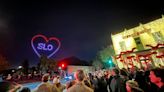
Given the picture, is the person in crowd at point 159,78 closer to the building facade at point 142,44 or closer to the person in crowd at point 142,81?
the person in crowd at point 142,81

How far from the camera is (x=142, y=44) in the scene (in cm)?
2444

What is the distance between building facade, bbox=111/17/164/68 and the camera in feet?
67.9

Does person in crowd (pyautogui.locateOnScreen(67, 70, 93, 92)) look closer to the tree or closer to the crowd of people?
the crowd of people

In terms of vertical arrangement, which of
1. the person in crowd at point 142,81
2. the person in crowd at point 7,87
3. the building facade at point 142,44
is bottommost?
the person in crowd at point 142,81

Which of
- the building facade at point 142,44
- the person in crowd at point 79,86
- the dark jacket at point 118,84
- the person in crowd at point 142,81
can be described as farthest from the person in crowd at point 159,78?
the building facade at point 142,44

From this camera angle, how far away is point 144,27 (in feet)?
78.8

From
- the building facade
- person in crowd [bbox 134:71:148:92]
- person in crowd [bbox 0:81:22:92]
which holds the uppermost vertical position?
the building facade

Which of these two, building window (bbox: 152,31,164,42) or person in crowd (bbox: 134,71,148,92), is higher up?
building window (bbox: 152,31,164,42)

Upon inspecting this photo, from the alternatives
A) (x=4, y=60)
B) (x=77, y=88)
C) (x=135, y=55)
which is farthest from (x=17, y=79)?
(x=4, y=60)

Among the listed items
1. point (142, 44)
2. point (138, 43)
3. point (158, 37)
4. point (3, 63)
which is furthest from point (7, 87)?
point (3, 63)

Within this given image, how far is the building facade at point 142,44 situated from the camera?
20703mm

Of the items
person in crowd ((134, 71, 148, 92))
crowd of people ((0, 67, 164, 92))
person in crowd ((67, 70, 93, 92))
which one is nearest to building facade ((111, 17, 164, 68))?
person in crowd ((134, 71, 148, 92))

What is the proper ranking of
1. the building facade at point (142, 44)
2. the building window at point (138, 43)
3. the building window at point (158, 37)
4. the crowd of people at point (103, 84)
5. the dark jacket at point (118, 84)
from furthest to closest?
the building window at point (138, 43) < the building window at point (158, 37) < the building facade at point (142, 44) < the dark jacket at point (118, 84) < the crowd of people at point (103, 84)

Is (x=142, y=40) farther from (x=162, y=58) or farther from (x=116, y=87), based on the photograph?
(x=116, y=87)
